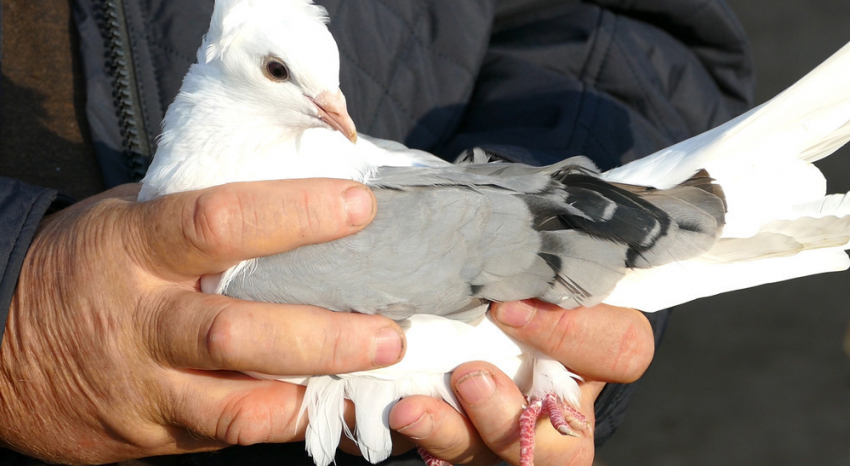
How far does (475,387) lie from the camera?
1.51 metres

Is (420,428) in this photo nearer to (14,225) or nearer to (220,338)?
(220,338)

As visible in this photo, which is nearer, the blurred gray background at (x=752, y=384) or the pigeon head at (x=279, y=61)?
the pigeon head at (x=279, y=61)

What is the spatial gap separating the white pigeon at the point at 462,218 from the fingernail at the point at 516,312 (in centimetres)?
3

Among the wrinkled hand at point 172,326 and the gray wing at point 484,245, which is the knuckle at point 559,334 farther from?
the wrinkled hand at point 172,326

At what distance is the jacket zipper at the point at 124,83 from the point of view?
1.83 meters

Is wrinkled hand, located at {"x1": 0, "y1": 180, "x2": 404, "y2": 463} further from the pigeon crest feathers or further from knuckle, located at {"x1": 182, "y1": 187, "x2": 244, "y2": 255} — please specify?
the pigeon crest feathers

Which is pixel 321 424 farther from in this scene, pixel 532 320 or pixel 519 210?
pixel 519 210

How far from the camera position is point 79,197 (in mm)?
1928

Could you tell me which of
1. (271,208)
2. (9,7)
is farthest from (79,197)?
(271,208)

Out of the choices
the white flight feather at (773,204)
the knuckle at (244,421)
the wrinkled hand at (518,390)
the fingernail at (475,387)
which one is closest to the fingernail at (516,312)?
the wrinkled hand at (518,390)

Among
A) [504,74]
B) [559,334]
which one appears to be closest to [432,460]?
[559,334]

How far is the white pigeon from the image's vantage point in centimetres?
145

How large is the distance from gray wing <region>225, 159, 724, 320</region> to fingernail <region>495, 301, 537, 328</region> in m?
0.03

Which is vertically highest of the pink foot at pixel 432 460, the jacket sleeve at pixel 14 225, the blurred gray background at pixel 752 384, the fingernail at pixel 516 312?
the jacket sleeve at pixel 14 225
